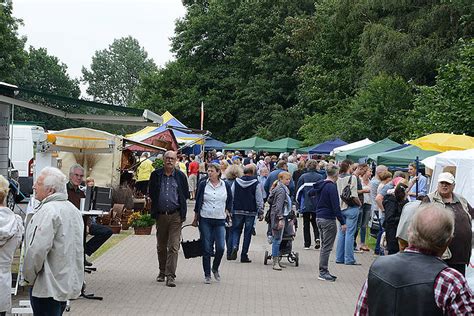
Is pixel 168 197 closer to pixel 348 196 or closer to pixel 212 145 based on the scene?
pixel 348 196

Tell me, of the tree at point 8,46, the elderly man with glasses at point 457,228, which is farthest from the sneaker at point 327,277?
the tree at point 8,46

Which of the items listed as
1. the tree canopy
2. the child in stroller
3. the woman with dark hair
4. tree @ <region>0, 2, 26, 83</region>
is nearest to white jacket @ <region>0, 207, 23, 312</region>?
the woman with dark hair

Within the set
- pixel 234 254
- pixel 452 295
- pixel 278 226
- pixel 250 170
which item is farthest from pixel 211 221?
pixel 452 295

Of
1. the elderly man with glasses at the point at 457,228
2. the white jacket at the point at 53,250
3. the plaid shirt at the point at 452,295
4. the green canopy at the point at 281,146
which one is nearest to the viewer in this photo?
the plaid shirt at the point at 452,295

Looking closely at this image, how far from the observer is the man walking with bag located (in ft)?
42.5

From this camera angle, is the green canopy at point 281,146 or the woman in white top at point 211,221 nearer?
the woman in white top at point 211,221

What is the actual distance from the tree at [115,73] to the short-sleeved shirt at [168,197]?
114666 mm

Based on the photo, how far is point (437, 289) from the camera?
4402 millimetres

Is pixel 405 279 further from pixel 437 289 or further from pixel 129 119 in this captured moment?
pixel 129 119

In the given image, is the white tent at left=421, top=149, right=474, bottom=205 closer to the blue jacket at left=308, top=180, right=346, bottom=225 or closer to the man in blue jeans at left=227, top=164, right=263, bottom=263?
the blue jacket at left=308, top=180, right=346, bottom=225

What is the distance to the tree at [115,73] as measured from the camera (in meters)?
128

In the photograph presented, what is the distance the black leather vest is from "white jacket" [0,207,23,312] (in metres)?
3.84

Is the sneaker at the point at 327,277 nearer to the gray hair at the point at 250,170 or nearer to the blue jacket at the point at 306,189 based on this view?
the gray hair at the point at 250,170

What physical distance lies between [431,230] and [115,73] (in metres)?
126
